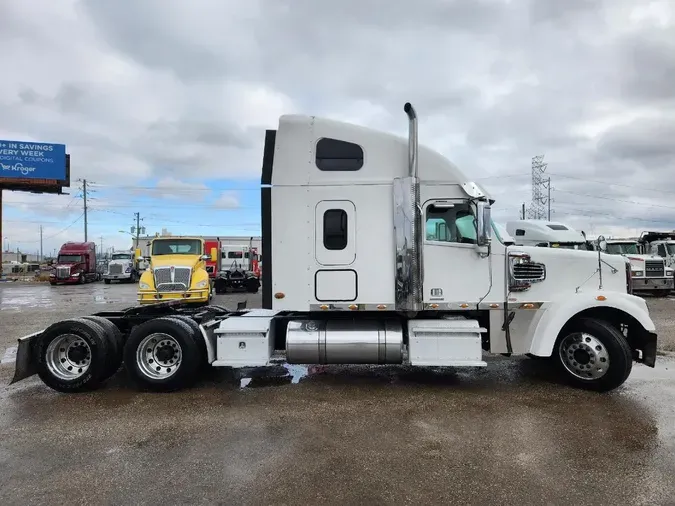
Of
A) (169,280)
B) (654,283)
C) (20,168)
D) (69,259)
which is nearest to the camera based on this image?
(169,280)

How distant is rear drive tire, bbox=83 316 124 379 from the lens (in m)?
6.32

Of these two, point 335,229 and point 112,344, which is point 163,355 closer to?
point 112,344

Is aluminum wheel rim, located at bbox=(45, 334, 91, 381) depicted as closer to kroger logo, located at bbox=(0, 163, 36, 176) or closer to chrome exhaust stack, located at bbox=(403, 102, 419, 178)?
chrome exhaust stack, located at bbox=(403, 102, 419, 178)

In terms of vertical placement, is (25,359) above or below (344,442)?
above

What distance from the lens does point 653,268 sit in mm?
19641

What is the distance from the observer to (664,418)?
5176mm

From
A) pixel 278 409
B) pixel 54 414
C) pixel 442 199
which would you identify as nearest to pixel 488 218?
pixel 442 199

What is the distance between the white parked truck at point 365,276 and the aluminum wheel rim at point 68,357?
2 cm

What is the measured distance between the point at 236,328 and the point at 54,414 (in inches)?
90.7

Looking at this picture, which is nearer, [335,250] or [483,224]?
[483,224]

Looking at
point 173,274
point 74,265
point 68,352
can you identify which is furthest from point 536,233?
point 74,265

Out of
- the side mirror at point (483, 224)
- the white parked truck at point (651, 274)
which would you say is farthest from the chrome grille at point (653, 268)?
the side mirror at point (483, 224)

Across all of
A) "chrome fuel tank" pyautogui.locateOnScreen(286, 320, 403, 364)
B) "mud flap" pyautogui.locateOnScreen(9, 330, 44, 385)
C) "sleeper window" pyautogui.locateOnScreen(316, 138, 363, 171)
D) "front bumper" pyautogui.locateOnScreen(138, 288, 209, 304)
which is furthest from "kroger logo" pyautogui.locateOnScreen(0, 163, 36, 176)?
"chrome fuel tank" pyautogui.locateOnScreen(286, 320, 403, 364)

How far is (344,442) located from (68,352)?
13.8ft
